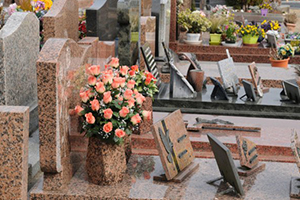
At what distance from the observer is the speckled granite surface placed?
4551 mm

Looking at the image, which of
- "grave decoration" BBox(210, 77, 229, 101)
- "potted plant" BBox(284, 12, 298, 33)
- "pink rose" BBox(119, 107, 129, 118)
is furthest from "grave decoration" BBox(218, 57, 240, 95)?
"potted plant" BBox(284, 12, 298, 33)

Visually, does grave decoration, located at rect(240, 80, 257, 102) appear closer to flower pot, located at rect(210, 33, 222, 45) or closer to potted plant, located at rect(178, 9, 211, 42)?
potted plant, located at rect(178, 9, 211, 42)

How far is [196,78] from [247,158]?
3291 millimetres

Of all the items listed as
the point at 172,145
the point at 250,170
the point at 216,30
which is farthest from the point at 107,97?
the point at 216,30

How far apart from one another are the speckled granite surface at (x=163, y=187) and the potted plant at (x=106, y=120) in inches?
5.5

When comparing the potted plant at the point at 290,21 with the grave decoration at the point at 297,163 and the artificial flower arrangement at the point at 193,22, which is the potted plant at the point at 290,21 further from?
the grave decoration at the point at 297,163

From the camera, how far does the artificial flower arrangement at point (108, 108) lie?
454 cm

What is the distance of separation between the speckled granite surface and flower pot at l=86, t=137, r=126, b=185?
0.07 metres

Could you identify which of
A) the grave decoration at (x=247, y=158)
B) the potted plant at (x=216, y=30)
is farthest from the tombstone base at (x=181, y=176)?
the potted plant at (x=216, y=30)

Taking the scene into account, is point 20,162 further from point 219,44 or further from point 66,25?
point 219,44

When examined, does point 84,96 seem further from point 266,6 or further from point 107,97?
point 266,6

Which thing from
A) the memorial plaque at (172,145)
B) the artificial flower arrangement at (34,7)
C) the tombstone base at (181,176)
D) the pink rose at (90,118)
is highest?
the artificial flower arrangement at (34,7)

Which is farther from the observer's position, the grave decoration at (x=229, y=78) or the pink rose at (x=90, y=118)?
the grave decoration at (x=229, y=78)

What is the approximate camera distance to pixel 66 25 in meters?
6.02
